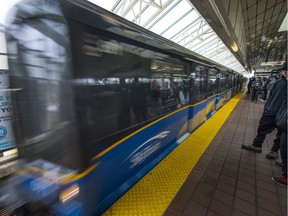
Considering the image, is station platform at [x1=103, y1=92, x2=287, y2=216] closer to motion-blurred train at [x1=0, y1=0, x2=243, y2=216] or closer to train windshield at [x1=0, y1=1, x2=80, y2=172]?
motion-blurred train at [x1=0, y1=0, x2=243, y2=216]

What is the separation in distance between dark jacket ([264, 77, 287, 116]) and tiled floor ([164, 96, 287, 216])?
1023 millimetres

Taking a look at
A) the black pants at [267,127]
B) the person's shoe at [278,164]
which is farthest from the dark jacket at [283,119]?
the person's shoe at [278,164]

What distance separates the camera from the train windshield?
121cm

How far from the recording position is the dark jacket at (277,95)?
2.89 m

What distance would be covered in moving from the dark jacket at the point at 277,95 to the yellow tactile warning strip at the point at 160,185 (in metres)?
1.45

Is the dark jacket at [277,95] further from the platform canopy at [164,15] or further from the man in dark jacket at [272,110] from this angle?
the platform canopy at [164,15]

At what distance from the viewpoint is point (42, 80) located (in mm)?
1408

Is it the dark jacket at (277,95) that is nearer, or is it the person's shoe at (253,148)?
the dark jacket at (277,95)

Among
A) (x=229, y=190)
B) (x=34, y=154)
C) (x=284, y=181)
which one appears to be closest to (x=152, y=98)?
(x=34, y=154)

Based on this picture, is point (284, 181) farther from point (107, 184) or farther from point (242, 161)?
point (107, 184)

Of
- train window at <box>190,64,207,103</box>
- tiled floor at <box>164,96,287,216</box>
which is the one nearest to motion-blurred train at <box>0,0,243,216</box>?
tiled floor at <box>164,96,287,216</box>

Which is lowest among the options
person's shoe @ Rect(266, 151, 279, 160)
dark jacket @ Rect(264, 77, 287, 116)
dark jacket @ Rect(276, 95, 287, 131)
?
person's shoe @ Rect(266, 151, 279, 160)

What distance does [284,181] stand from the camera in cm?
248

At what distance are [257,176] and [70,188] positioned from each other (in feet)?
9.38
